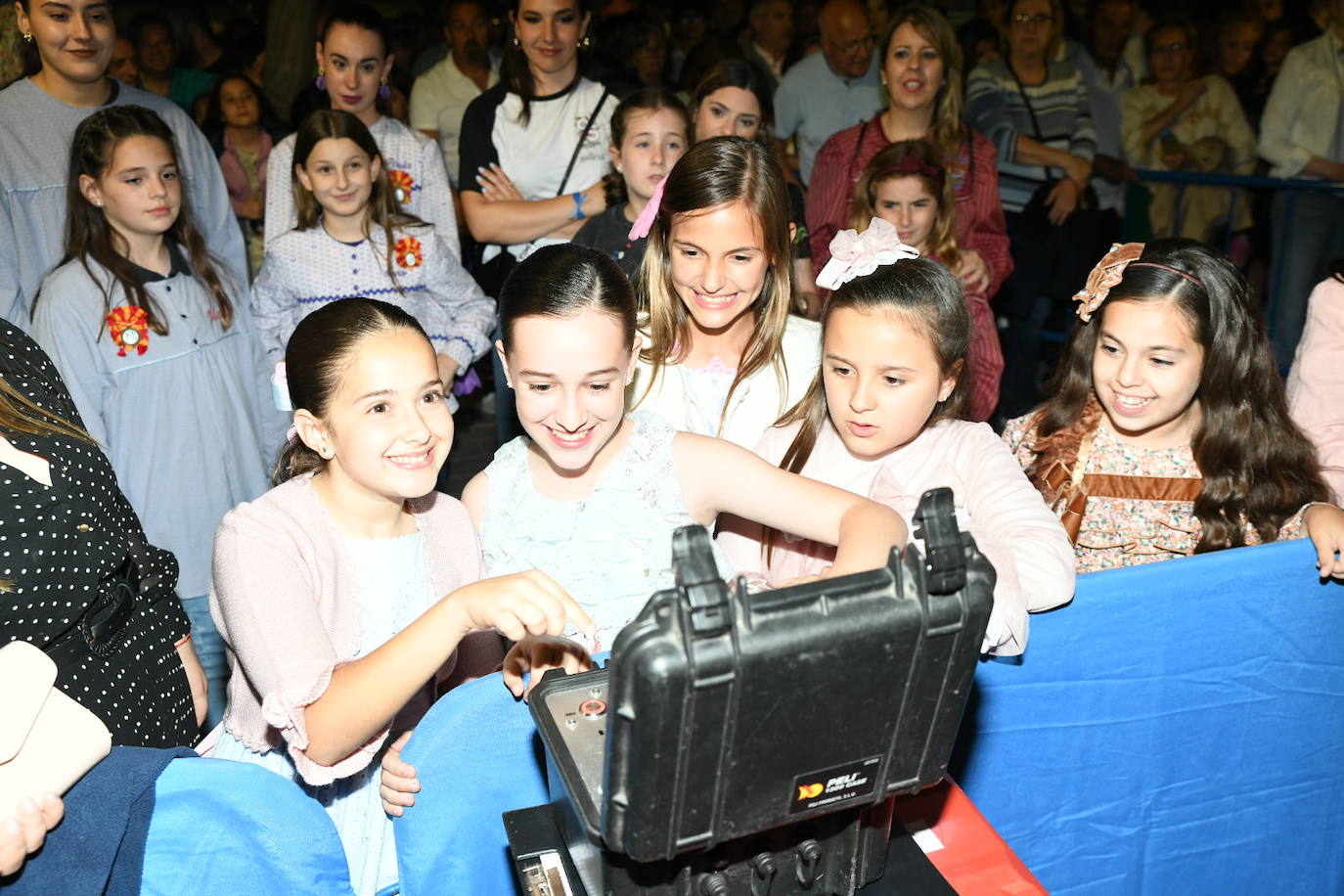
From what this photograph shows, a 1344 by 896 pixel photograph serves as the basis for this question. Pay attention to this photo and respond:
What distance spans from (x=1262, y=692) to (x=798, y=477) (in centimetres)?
93

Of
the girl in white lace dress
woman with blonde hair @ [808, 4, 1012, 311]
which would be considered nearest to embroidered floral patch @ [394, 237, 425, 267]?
woman with blonde hair @ [808, 4, 1012, 311]

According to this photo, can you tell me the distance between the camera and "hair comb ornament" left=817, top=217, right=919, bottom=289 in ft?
6.86

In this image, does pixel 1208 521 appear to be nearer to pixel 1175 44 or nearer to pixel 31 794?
pixel 31 794

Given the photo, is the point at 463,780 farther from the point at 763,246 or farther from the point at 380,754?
the point at 763,246

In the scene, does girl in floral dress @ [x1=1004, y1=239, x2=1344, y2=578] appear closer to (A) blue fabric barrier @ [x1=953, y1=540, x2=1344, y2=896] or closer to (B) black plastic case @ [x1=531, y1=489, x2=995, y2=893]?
(A) blue fabric barrier @ [x1=953, y1=540, x2=1344, y2=896]

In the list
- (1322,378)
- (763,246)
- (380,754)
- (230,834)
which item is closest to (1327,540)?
(1322,378)

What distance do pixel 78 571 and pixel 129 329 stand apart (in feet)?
4.61

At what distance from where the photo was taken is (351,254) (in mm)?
3215

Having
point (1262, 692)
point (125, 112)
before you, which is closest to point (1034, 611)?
point (1262, 692)

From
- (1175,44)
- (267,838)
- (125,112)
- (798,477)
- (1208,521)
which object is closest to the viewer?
(267,838)

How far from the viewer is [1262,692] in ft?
6.38

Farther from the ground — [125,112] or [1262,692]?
[125,112]

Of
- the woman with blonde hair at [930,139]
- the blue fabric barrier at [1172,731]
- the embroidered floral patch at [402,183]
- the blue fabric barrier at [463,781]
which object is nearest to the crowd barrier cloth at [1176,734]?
the blue fabric barrier at [1172,731]

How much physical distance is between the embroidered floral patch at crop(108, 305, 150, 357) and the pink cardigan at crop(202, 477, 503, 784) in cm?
130
